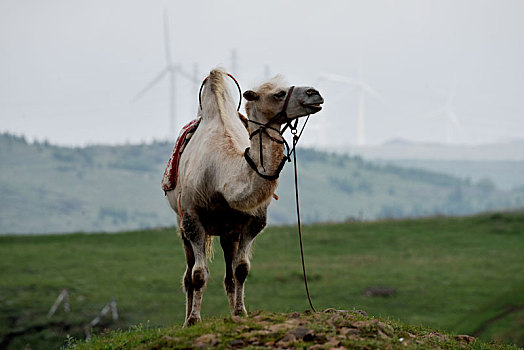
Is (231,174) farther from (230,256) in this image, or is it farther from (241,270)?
(230,256)

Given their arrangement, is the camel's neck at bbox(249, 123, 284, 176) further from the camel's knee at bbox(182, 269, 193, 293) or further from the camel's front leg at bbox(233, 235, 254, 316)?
the camel's knee at bbox(182, 269, 193, 293)

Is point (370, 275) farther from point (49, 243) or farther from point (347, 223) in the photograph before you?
point (49, 243)

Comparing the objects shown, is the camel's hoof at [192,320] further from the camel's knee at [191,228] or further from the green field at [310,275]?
the green field at [310,275]

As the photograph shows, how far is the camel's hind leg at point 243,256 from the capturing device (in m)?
13.0

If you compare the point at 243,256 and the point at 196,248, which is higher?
the point at 196,248

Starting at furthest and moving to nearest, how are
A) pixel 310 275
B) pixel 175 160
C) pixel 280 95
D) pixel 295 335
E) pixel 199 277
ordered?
pixel 310 275 → pixel 175 160 → pixel 199 277 → pixel 280 95 → pixel 295 335

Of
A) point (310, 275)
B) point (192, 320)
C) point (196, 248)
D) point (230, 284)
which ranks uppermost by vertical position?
point (196, 248)

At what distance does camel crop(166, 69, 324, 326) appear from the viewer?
38.6 feet

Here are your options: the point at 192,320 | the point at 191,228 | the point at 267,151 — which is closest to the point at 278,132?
the point at 267,151

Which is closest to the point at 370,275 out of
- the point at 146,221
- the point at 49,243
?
the point at 49,243

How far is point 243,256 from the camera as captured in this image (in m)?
13.0

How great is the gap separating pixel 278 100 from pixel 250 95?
0.39m

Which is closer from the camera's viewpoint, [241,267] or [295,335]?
[295,335]

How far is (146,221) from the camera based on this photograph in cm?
19112
